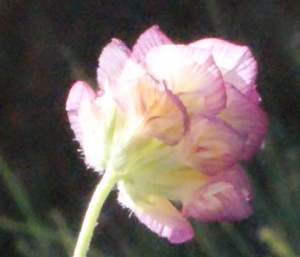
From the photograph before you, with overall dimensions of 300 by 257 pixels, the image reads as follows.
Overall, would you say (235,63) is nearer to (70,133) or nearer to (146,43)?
(146,43)

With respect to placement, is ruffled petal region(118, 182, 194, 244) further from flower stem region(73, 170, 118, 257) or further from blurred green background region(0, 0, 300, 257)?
blurred green background region(0, 0, 300, 257)

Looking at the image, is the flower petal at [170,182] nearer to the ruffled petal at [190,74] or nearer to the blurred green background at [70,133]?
the ruffled petal at [190,74]

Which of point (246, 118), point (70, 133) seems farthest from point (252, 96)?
point (70, 133)

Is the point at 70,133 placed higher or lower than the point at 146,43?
higher

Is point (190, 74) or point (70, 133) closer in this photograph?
point (190, 74)

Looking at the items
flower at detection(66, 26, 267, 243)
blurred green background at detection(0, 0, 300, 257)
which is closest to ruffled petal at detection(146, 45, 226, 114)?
flower at detection(66, 26, 267, 243)

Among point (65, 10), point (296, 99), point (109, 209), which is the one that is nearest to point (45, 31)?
point (65, 10)

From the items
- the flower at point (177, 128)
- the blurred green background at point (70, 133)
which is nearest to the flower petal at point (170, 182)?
the flower at point (177, 128)
